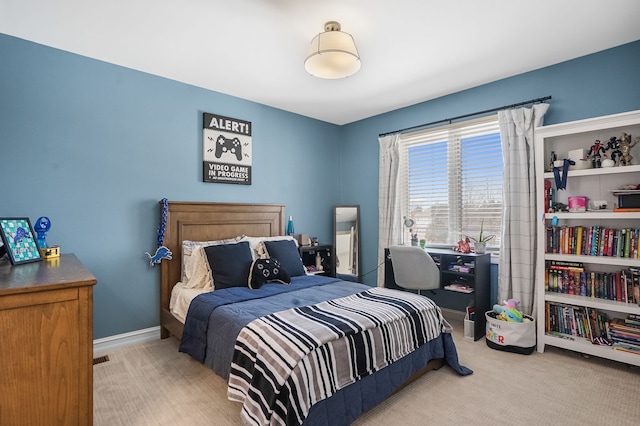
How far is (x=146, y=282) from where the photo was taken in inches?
122

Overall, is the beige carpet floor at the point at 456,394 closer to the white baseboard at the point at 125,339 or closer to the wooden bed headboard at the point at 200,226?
the white baseboard at the point at 125,339

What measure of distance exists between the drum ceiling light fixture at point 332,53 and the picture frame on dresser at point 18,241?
2.08 metres

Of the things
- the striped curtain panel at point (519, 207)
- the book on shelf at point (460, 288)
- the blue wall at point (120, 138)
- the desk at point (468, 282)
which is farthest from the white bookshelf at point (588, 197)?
the book on shelf at point (460, 288)

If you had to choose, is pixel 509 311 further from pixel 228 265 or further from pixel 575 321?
pixel 228 265

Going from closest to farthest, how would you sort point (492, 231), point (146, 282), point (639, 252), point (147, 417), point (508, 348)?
point (147, 417), point (639, 252), point (508, 348), point (146, 282), point (492, 231)

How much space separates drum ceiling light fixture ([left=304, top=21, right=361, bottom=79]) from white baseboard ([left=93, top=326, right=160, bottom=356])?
9.27 ft

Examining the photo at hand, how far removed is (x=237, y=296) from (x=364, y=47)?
2272mm

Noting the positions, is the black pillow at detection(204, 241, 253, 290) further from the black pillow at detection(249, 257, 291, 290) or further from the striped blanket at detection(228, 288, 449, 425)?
the striped blanket at detection(228, 288, 449, 425)

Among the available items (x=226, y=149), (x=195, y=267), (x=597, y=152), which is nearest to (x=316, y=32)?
(x=226, y=149)

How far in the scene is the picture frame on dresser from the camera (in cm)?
172

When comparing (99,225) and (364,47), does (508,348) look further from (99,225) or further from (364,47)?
(99,225)

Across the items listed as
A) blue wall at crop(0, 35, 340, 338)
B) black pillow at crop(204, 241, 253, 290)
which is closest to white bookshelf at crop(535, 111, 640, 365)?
black pillow at crop(204, 241, 253, 290)

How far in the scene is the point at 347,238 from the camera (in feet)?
15.2

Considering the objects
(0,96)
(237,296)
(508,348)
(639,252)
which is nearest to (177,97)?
(0,96)
